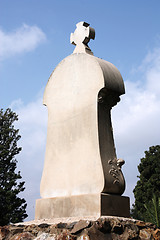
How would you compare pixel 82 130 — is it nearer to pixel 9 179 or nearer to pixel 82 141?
pixel 82 141

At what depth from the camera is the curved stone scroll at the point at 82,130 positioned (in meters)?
4.67

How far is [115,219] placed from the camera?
418cm

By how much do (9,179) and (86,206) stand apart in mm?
12217

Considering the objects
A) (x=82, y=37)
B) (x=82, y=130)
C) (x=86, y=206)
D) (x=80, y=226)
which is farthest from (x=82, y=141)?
(x=82, y=37)

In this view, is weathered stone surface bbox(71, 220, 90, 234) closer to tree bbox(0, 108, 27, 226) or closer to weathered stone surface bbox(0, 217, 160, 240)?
weathered stone surface bbox(0, 217, 160, 240)

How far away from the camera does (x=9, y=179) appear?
52.5 feet

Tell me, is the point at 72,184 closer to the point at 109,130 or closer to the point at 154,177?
the point at 109,130

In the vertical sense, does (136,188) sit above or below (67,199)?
above

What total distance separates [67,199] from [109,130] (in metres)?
1.23

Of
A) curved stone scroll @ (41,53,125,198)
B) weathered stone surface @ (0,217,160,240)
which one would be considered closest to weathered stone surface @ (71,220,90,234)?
weathered stone surface @ (0,217,160,240)

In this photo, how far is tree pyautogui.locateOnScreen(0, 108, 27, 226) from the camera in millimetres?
15312

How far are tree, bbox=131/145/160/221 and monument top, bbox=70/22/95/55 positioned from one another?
1578 cm

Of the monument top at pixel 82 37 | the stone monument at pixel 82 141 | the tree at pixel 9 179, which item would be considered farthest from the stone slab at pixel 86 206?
the tree at pixel 9 179

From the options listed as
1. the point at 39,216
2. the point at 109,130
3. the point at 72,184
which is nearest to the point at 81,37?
the point at 109,130
